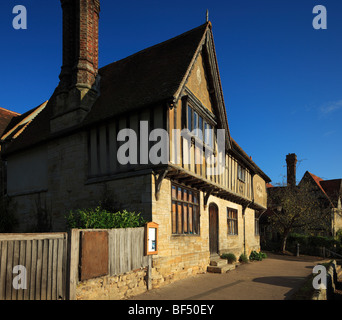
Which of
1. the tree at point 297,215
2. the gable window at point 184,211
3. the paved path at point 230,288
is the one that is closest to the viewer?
the paved path at point 230,288

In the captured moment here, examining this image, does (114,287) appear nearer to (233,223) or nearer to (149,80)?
(149,80)

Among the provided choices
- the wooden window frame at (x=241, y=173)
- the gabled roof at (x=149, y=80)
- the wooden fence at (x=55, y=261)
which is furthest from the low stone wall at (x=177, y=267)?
the wooden window frame at (x=241, y=173)

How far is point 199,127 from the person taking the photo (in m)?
11.2

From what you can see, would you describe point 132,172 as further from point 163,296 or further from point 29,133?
point 29,133

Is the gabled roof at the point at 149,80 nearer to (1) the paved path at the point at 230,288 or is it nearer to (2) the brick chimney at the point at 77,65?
(2) the brick chimney at the point at 77,65

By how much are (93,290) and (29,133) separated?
31.1 ft

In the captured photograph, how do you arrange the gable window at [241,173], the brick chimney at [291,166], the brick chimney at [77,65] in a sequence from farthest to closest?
the brick chimney at [291,166] → the gable window at [241,173] → the brick chimney at [77,65]

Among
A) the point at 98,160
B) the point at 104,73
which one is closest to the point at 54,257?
the point at 98,160

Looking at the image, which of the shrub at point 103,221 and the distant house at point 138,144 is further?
the distant house at point 138,144

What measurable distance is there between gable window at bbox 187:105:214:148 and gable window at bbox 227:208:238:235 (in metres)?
4.87

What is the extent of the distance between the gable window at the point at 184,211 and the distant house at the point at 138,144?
36 millimetres

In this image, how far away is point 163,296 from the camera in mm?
7426

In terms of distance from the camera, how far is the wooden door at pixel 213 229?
13146 millimetres

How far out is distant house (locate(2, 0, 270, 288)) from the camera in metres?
9.19
